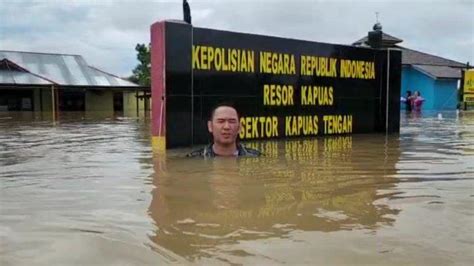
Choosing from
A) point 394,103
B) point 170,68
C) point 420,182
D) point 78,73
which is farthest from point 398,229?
point 78,73

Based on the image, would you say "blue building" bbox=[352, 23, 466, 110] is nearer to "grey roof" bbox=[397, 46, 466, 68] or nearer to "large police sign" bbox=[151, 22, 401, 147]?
"grey roof" bbox=[397, 46, 466, 68]

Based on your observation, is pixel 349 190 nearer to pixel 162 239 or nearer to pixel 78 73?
pixel 162 239

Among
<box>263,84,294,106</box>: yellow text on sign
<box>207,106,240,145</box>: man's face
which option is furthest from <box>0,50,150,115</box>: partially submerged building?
<box>207,106,240,145</box>: man's face

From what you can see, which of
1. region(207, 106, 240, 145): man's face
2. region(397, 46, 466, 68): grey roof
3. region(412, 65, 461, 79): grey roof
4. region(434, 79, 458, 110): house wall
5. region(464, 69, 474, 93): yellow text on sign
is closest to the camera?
region(207, 106, 240, 145): man's face

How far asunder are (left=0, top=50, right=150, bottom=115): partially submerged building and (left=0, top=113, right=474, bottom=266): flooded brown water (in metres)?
30.4

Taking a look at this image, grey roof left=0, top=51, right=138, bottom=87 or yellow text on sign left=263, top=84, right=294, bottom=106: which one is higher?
grey roof left=0, top=51, right=138, bottom=87

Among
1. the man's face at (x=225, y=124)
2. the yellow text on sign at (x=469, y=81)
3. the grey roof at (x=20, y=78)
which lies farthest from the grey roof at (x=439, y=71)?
the man's face at (x=225, y=124)

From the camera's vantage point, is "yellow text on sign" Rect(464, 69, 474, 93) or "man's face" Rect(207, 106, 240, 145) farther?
"yellow text on sign" Rect(464, 69, 474, 93)

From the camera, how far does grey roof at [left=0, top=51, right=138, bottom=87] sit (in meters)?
38.2

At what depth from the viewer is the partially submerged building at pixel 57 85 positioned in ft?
119

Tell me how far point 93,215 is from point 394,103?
11.1 metres

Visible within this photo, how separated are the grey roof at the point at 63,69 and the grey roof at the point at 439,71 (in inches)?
802

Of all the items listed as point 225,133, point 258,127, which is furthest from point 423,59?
point 225,133

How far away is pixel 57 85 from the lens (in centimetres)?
3525
